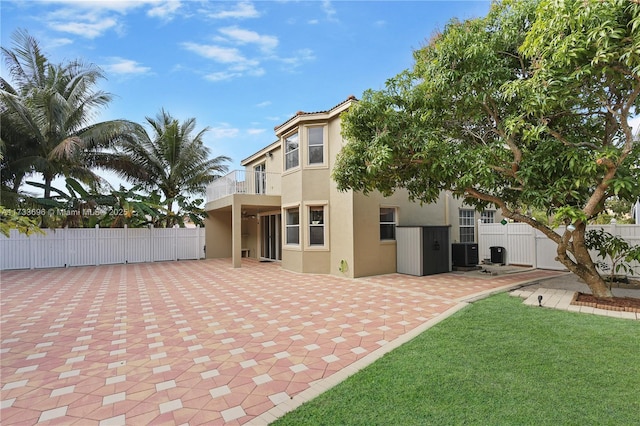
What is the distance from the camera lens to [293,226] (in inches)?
533

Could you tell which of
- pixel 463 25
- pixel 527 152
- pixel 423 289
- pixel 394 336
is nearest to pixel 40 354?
pixel 394 336

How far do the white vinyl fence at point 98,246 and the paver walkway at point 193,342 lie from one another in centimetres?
507

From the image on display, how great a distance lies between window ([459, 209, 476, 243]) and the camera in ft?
51.2

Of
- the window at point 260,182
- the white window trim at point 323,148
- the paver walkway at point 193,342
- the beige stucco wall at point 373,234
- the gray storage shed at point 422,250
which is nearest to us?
the paver walkway at point 193,342

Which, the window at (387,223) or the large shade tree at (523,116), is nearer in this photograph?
the large shade tree at (523,116)

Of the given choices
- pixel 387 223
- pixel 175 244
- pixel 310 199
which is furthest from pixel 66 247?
pixel 387 223

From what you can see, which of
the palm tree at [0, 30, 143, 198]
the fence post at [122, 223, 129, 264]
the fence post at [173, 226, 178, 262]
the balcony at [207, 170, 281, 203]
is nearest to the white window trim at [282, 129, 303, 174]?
the balcony at [207, 170, 281, 203]

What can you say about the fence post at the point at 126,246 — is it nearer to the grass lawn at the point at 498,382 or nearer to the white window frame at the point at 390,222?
the white window frame at the point at 390,222

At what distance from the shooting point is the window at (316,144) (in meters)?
12.6

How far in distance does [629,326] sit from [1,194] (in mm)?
20743

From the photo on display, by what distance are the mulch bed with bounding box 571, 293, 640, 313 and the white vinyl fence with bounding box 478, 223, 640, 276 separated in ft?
16.6

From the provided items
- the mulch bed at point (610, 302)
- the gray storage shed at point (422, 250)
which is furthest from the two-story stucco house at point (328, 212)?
the mulch bed at point (610, 302)

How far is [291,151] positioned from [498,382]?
11403 millimetres

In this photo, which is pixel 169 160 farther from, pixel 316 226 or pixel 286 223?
pixel 316 226
